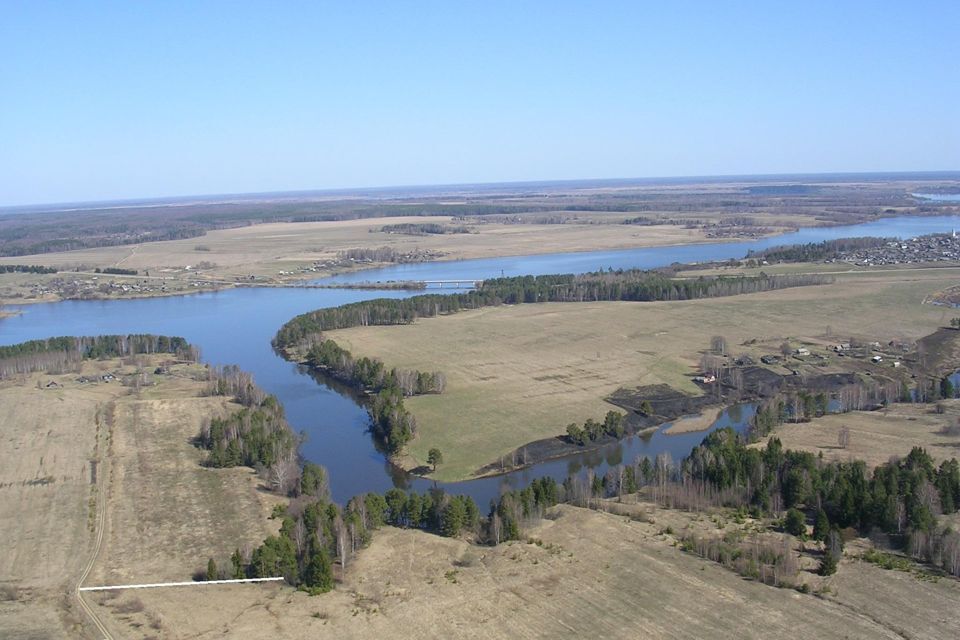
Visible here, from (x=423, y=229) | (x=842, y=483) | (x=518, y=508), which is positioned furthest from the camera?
(x=423, y=229)

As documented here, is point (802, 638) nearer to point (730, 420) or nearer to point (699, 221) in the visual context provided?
point (730, 420)

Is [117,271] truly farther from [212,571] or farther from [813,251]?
[212,571]

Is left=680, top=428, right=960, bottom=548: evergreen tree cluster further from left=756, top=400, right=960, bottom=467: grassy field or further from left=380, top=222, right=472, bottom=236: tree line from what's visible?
left=380, top=222, right=472, bottom=236: tree line

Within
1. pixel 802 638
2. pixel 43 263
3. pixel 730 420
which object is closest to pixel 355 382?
pixel 730 420

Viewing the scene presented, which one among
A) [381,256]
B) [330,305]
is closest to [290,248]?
[381,256]

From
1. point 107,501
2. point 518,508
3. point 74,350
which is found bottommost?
point 107,501

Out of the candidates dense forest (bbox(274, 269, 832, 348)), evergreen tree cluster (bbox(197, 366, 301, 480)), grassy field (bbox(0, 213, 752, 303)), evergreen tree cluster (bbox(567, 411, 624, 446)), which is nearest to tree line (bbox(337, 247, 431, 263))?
grassy field (bbox(0, 213, 752, 303))

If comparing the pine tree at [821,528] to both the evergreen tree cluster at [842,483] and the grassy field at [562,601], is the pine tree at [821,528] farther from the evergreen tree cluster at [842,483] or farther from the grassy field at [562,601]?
the grassy field at [562,601]
